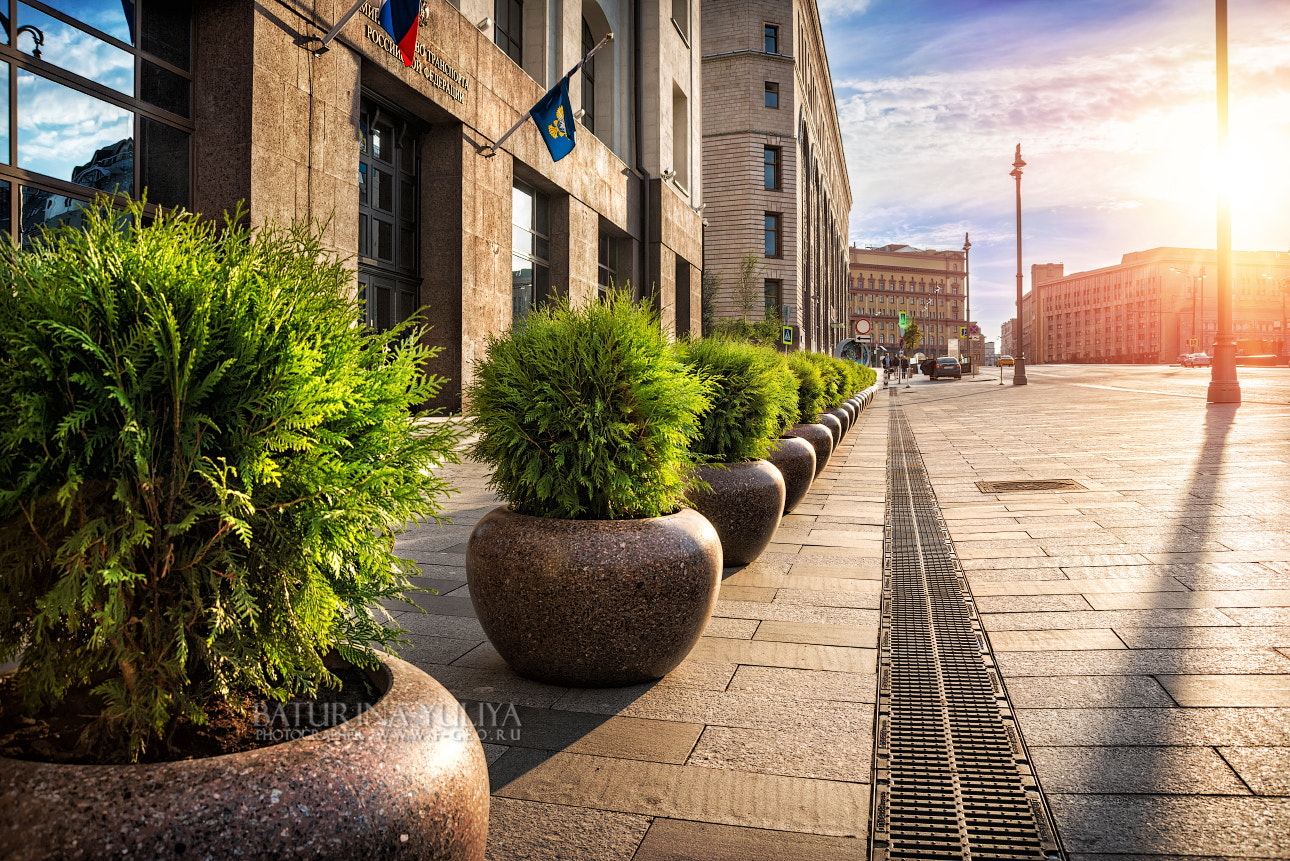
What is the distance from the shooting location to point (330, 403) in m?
1.85

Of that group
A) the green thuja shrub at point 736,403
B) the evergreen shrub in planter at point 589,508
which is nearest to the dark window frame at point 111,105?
the green thuja shrub at point 736,403

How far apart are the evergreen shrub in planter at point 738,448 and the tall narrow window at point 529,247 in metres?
12.2

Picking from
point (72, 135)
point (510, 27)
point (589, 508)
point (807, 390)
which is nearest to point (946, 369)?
point (510, 27)

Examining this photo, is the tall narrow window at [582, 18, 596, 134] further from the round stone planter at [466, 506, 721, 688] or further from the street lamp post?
the street lamp post

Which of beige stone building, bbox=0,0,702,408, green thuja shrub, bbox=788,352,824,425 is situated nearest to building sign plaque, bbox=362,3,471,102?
beige stone building, bbox=0,0,702,408

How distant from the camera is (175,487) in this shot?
176 centimetres

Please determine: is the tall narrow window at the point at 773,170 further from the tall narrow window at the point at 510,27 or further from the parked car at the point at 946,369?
the tall narrow window at the point at 510,27

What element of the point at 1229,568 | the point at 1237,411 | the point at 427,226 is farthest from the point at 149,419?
the point at 1237,411

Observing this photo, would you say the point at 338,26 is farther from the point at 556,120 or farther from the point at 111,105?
the point at 556,120

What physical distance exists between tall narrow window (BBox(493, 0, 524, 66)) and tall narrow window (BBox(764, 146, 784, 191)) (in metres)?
31.4

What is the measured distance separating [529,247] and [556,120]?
358cm

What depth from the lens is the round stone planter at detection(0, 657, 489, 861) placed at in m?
1.48

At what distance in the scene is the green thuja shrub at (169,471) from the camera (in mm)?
1668

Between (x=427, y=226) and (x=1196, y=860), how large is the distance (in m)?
15.4
